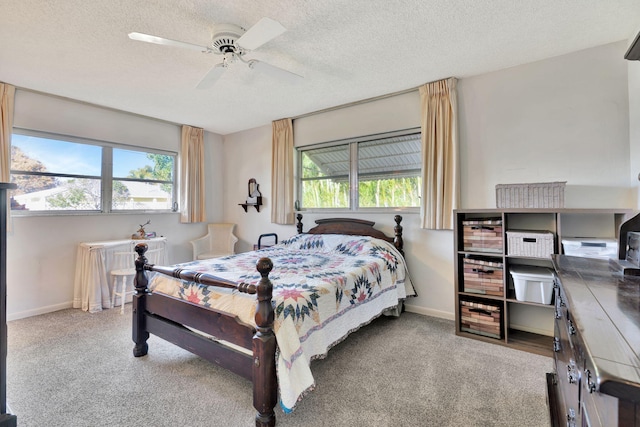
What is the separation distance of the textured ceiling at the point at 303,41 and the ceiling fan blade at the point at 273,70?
21 cm

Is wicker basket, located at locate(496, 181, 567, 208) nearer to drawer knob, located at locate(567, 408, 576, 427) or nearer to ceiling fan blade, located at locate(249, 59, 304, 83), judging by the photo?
drawer knob, located at locate(567, 408, 576, 427)

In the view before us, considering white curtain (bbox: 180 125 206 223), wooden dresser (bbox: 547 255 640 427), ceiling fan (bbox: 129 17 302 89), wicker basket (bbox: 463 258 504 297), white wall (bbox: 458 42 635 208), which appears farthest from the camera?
white curtain (bbox: 180 125 206 223)

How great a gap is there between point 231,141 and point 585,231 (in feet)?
16.6

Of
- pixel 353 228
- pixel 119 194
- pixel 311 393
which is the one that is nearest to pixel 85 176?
pixel 119 194

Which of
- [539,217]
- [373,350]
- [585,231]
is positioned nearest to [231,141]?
[373,350]

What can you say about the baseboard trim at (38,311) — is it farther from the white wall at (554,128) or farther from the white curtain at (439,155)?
the white wall at (554,128)

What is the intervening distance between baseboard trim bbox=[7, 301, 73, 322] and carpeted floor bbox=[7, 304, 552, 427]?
22.8 inches

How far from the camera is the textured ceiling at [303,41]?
1.98 m

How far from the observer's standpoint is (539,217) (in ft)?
8.86

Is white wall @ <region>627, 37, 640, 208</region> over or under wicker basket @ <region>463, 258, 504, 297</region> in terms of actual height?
over

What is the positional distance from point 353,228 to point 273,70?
2.06 m

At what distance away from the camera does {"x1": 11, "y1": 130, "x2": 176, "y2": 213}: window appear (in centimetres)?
337

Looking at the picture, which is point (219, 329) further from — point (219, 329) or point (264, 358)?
point (264, 358)

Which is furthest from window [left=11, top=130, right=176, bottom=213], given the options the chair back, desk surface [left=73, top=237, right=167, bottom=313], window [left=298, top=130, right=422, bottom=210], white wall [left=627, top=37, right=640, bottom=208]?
white wall [left=627, top=37, right=640, bottom=208]
